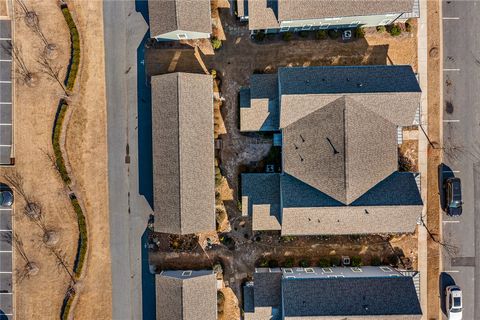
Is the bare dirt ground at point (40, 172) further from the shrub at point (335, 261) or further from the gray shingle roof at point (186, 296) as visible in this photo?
the shrub at point (335, 261)

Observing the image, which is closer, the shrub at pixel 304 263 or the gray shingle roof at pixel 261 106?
the gray shingle roof at pixel 261 106

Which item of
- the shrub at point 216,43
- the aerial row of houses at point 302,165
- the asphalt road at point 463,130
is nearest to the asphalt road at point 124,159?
the aerial row of houses at point 302,165

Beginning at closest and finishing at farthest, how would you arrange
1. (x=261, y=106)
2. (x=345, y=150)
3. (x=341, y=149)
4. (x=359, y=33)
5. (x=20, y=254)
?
(x=345, y=150) → (x=341, y=149) → (x=261, y=106) → (x=359, y=33) → (x=20, y=254)

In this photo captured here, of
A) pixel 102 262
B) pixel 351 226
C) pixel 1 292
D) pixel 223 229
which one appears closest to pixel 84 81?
pixel 102 262

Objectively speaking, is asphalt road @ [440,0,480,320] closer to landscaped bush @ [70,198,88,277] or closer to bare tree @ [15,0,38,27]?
landscaped bush @ [70,198,88,277]

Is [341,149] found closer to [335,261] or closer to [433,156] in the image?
[433,156]

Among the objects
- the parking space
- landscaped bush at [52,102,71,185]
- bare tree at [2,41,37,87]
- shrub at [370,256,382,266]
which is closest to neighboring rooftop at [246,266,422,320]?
shrub at [370,256,382,266]

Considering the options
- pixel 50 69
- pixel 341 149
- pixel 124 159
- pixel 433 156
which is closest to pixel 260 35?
pixel 341 149
